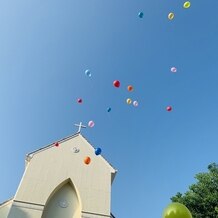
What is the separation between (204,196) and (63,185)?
33.6ft

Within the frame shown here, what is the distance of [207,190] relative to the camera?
19156 mm

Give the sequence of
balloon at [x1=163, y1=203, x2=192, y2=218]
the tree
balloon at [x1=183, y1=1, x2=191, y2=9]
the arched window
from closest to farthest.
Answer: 1. balloon at [x1=163, y1=203, x2=192, y2=218]
2. balloon at [x1=183, y1=1, x2=191, y2=9]
3. the arched window
4. the tree

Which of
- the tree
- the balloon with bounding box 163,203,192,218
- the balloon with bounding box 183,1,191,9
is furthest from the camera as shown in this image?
the tree

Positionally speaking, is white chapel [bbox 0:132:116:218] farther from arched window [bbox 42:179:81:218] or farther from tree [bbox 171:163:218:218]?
tree [bbox 171:163:218:218]

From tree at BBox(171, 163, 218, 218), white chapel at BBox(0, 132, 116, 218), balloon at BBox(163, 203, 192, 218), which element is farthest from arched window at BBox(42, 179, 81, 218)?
tree at BBox(171, 163, 218, 218)

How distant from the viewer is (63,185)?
1476 cm

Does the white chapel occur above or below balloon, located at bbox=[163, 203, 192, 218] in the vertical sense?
above

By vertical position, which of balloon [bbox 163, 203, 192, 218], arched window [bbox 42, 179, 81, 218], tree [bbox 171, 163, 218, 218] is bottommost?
balloon [bbox 163, 203, 192, 218]

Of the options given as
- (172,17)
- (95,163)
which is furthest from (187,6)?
(95,163)

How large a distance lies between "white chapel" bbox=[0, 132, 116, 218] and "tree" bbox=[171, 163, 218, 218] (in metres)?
7.21

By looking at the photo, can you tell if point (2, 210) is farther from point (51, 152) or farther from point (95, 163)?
point (95, 163)

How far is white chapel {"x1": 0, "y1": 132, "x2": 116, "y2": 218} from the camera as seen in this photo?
13539 mm

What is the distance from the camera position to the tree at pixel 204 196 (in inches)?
731

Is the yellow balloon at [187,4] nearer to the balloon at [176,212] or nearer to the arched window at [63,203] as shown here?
the balloon at [176,212]
